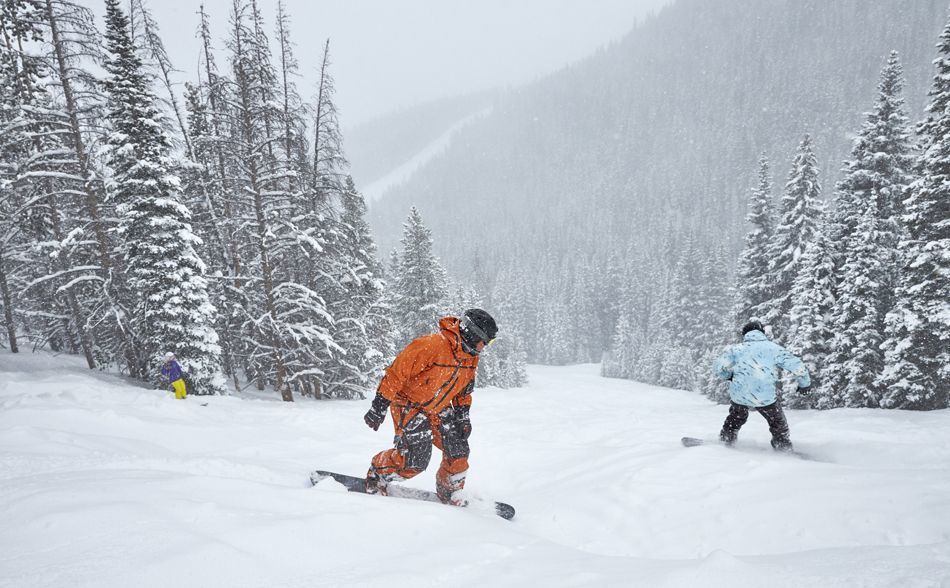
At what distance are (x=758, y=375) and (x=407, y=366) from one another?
5.12 metres

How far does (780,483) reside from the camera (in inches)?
184

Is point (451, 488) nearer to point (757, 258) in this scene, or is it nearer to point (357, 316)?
point (357, 316)

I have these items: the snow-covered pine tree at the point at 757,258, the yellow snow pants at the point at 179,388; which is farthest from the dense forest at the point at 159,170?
the snow-covered pine tree at the point at 757,258

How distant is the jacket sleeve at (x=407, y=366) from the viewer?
4.77 meters

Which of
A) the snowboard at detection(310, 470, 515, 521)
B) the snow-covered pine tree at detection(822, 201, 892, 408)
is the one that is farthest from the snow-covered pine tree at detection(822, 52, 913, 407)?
the snowboard at detection(310, 470, 515, 521)

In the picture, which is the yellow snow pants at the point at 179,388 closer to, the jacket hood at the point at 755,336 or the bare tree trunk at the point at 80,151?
the bare tree trunk at the point at 80,151

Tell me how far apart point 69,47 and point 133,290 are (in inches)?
290

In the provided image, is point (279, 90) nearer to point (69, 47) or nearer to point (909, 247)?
point (69, 47)

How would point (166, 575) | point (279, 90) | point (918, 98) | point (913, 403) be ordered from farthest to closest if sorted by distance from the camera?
1. point (918, 98)
2. point (279, 90)
3. point (913, 403)
4. point (166, 575)

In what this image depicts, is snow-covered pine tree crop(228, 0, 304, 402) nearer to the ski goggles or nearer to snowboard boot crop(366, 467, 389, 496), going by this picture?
snowboard boot crop(366, 467, 389, 496)

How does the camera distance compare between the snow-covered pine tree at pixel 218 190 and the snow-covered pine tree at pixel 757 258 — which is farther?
the snow-covered pine tree at pixel 757 258

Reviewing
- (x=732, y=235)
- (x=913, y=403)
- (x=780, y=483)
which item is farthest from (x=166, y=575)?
(x=732, y=235)

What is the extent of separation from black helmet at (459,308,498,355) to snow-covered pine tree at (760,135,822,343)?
74.8 ft

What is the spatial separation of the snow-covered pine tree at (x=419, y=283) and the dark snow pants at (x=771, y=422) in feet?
73.7
